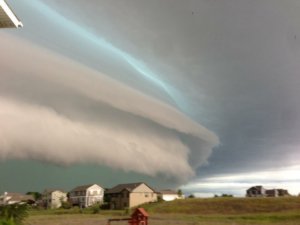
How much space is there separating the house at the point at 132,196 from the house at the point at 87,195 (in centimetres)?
1237

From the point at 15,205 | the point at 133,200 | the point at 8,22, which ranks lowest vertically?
the point at 15,205

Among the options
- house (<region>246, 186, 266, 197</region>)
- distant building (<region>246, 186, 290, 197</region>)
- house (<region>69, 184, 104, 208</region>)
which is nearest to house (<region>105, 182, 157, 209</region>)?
house (<region>69, 184, 104, 208</region>)

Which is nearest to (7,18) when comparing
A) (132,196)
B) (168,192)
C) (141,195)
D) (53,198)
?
(132,196)

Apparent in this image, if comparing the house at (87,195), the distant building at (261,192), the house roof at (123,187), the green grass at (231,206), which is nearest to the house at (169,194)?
the house roof at (123,187)

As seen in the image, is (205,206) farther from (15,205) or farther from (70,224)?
(15,205)

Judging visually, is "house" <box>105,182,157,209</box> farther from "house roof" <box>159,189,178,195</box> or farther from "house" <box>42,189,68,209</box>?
"house roof" <box>159,189,178,195</box>

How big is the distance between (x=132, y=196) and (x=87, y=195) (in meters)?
22.0

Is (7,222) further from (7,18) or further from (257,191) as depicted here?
(257,191)

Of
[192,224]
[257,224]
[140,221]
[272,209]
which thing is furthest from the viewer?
[272,209]

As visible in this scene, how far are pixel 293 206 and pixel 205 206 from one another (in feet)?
66.9

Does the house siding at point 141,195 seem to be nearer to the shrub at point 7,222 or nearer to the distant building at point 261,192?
the distant building at point 261,192

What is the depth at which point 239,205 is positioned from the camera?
106 metres

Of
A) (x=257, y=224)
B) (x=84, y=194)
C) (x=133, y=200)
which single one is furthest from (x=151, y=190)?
(x=257, y=224)

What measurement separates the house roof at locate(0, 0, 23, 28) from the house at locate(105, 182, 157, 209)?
437ft
